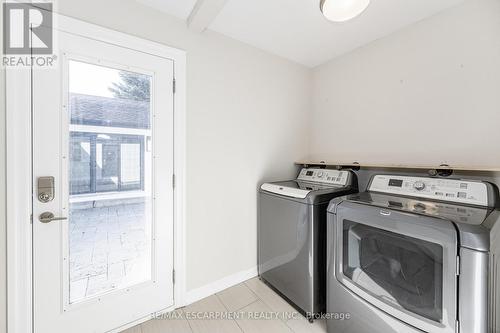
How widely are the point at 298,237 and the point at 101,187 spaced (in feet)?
4.86

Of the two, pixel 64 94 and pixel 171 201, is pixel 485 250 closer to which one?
pixel 171 201

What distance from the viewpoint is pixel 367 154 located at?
2133 millimetres

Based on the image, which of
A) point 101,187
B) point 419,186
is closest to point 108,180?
point 101,187

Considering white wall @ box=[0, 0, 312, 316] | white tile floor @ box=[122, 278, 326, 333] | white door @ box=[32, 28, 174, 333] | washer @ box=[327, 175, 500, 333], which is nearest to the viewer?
washer @ box=[327, 175, 500, 333]

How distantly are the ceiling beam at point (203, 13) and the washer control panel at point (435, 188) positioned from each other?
1762 mm

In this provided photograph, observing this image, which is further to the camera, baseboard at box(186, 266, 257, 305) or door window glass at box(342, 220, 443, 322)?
baseboard at box(186, 266, 257, 305)

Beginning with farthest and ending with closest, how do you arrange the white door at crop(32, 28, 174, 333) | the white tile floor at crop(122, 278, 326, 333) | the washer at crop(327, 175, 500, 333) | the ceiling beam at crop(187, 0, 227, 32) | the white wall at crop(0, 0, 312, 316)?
the white wall at crop(0, 0, 312, 316)
the white tile floor at crop(122, 278, 326, 333)
the ceiling beam at crop(187, 0, 227, 32)
the white door at crop(32, 28, 174, 333)
the washer at crop(327, 175, 500, 333)

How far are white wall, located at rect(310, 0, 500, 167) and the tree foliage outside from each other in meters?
1.90

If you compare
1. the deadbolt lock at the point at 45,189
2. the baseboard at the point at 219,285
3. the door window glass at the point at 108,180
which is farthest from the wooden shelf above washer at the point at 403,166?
the deadbolt lock at the point at 45,189

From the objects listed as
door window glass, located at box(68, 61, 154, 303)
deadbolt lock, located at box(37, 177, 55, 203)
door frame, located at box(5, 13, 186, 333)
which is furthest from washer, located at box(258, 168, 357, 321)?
door frame, located at box(5, 13, 186, 333)

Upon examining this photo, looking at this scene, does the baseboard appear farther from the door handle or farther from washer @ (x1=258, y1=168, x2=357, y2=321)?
the door handle

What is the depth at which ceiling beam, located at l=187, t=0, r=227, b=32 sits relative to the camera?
1450mm

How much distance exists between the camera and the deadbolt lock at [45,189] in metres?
1.27

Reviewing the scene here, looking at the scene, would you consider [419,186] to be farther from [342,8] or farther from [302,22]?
[302,22]
